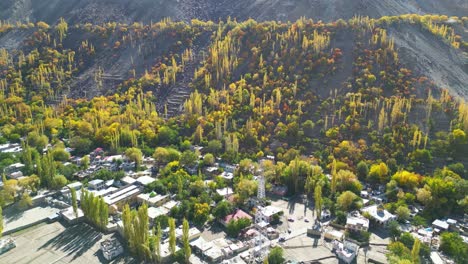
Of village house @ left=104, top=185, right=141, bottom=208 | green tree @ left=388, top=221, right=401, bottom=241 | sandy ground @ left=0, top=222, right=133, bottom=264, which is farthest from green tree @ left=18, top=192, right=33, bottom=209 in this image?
green tree @ left=388, top=221, right=401, bottom=241

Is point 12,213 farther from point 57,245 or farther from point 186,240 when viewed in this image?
point 186,240

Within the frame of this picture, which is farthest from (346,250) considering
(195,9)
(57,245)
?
(195,9)

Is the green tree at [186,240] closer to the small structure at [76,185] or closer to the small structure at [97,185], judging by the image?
the small structure at [97,185]

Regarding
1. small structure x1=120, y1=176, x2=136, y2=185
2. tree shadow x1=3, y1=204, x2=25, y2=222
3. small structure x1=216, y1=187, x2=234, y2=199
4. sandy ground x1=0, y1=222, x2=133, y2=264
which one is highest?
small structure x1=120, y1=176, x2=136, y2=185

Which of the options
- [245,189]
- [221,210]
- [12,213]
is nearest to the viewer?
[221,210]

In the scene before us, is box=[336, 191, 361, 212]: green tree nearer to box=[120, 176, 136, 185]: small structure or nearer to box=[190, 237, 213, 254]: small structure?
box=[190, 237, 213, 254]: small structure

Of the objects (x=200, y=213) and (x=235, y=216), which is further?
(x=235, y=216)
